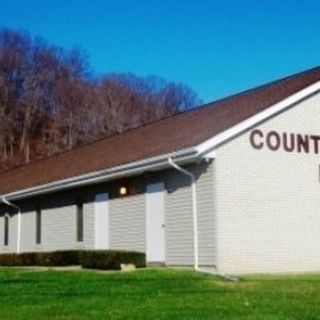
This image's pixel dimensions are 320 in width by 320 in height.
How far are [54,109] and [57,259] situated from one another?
177ft

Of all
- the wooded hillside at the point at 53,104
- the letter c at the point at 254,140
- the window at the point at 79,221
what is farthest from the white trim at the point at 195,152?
the wooded hillside at the point at 53,104

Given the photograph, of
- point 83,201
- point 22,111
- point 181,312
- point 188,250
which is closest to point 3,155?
point 22,111

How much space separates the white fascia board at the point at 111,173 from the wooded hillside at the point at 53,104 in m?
42.8

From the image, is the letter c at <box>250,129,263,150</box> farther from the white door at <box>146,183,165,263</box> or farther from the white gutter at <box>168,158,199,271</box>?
the white door at <box>146,183,165,263</box>

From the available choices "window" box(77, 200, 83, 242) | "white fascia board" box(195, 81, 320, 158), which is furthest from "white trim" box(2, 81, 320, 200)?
"window" box(77, 200, 83, 242)

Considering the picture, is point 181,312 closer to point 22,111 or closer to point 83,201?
point 83,201

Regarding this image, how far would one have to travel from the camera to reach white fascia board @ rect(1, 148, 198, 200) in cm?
1894

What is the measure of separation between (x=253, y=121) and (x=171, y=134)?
4497 millimetres

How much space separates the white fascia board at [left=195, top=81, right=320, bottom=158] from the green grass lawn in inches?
121

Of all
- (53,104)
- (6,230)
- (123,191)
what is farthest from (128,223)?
(53,104)

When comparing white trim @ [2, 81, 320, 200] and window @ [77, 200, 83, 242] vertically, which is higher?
white trim @ [2, 81, 320, 200]

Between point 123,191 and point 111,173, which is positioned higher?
point 111,173

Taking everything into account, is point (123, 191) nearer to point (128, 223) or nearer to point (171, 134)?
point (128, 223)

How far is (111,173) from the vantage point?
22.0 meters
